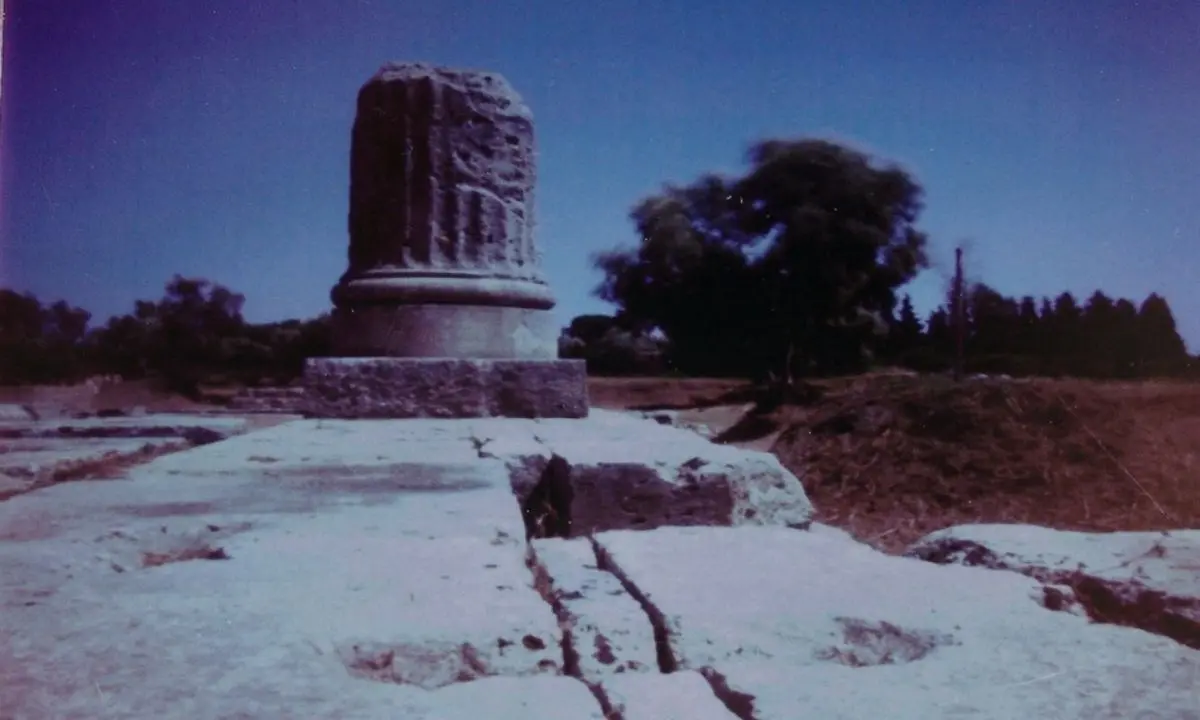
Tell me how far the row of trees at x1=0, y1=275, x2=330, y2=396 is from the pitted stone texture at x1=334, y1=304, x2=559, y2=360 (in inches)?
38.7

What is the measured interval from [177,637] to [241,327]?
15.4 metres

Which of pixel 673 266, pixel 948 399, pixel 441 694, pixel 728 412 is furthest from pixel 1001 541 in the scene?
pixel 673 266

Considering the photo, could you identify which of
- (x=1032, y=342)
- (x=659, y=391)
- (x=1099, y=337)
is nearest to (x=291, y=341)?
(x=659, y=391)

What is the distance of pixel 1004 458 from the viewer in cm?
780

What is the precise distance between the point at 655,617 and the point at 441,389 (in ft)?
12.4

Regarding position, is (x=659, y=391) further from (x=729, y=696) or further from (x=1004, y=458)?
(x=729, y=696)

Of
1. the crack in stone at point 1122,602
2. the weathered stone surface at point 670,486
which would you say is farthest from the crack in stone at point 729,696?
the weathered stone surface at point 670,486

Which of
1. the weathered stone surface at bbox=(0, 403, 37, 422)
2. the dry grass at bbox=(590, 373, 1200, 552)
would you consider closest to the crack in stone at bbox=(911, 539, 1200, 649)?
the dry grass at bbox=(590, 373, 1200, 552)

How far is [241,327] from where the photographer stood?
51.9 feet

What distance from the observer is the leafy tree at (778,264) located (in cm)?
1839

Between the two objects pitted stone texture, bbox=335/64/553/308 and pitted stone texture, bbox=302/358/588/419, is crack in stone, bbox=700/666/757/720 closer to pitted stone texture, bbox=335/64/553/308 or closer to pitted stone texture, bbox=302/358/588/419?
pitted stone texture, bbox=302/358/588/419

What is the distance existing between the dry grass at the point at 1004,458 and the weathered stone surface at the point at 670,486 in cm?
255

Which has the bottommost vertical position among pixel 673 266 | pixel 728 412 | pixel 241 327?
pixel 728 412

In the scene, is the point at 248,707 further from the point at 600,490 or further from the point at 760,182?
the point at 760,182
